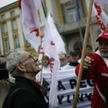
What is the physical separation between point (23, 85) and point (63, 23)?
51.3 feet

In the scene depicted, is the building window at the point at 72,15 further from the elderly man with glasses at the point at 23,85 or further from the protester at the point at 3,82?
the elderly man with glasses at the point at 23,85

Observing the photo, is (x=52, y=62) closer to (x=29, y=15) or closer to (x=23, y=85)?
(x=29, y=15)

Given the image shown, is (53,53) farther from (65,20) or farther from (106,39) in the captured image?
(65,20)

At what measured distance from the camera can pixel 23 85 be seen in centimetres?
131

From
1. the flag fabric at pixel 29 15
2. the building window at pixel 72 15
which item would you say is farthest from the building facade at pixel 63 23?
the flag fabric at pixel 29 15

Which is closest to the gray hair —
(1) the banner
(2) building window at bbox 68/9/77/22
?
(1) the banner

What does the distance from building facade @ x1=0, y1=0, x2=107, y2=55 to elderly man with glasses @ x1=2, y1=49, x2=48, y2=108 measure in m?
9.29

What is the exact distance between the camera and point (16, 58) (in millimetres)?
1542

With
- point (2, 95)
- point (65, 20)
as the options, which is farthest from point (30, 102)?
point (65, 20)

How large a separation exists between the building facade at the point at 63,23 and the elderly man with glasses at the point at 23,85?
30.5 ft

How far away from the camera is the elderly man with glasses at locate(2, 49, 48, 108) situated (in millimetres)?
1106

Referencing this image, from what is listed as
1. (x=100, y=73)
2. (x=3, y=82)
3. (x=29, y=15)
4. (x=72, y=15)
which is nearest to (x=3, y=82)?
(x=3, y=82)

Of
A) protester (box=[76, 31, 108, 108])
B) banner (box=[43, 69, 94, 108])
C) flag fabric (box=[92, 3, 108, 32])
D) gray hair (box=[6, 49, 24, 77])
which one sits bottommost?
banner (box=[43, 69, 94, 108])

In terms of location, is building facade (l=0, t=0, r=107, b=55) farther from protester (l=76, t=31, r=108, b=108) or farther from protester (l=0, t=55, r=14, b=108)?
protester (l=0, t=55, r=14, b=108)
